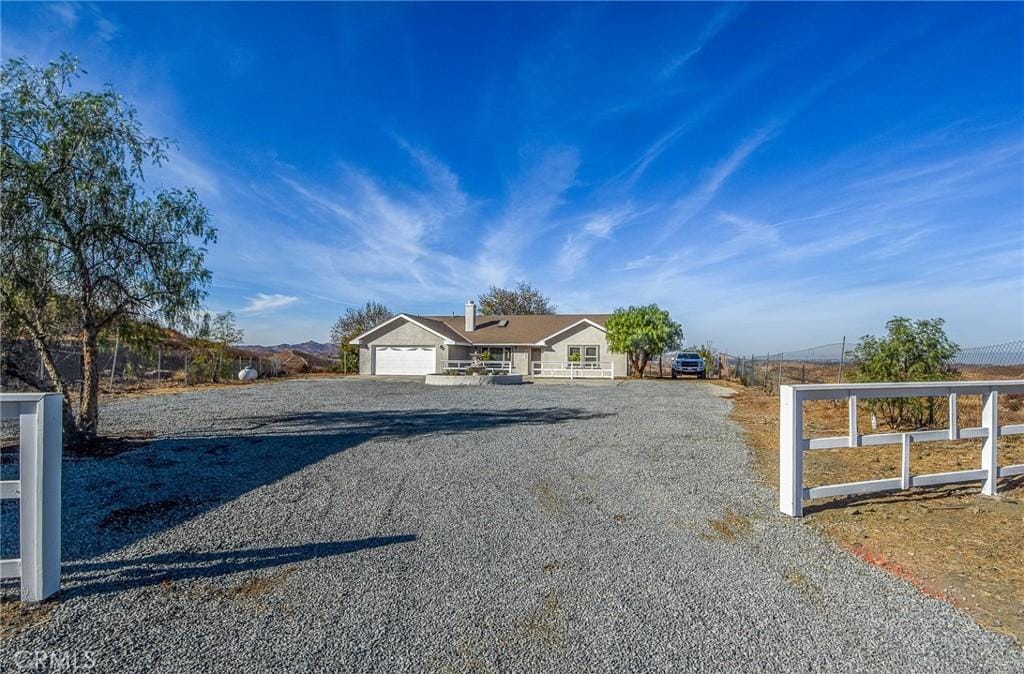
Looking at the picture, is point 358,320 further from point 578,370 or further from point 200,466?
point 200,466

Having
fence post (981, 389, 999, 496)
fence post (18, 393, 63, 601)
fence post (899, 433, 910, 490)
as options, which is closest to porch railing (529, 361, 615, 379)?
fence post (981, 389, 999, 496)

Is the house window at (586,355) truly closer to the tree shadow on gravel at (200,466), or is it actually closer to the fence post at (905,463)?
the tree shadow on gravel at (200,466)

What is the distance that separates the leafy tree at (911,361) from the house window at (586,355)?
723 inches

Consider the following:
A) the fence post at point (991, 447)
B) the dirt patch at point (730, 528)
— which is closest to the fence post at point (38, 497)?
the dirt patch at point (730, 528)

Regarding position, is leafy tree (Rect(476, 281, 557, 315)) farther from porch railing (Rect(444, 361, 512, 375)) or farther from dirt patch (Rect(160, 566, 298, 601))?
dirt patch (Rect(160, 566, 298, 601))

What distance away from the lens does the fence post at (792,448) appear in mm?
4180

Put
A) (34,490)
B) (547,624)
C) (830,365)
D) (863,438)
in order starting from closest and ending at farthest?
(547,624) < (34,490) < (863,438) < (830,365)

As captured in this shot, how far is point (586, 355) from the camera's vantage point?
91.7ft

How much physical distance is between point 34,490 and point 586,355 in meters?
26.2

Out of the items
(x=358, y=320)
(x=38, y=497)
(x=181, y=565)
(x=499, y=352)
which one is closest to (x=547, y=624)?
(x=181, y=565)

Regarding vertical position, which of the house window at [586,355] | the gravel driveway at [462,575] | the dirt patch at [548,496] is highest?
the house window at [586,355]

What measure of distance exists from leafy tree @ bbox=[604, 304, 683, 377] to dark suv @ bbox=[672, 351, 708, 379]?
4.97 feet

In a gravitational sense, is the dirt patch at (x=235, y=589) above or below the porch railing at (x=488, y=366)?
below

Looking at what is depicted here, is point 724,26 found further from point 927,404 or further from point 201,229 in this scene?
point 201,229
